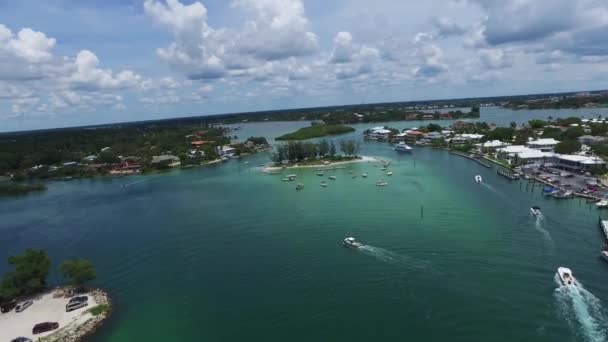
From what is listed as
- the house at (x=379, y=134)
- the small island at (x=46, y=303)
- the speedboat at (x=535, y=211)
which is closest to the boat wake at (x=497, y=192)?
the speedboat at (x=535, y=211)

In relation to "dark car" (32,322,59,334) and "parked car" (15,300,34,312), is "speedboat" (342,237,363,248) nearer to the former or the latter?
"dark car" (32,322,59,334)

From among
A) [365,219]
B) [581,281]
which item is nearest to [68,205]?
[365,219]

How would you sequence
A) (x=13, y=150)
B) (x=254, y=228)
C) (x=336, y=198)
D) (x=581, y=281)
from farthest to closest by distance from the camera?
(x=13, y=150) < (x=336, y=198) < (x=254, y=228) < (x=581, y=281)

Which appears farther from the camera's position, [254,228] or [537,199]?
[537,199]

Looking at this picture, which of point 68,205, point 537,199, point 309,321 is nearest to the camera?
point 309,321

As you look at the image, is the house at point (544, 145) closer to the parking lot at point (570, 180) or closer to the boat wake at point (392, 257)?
the parking lot at point (570, 180)

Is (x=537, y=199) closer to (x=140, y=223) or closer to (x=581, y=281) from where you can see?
(x=581, y=281)
